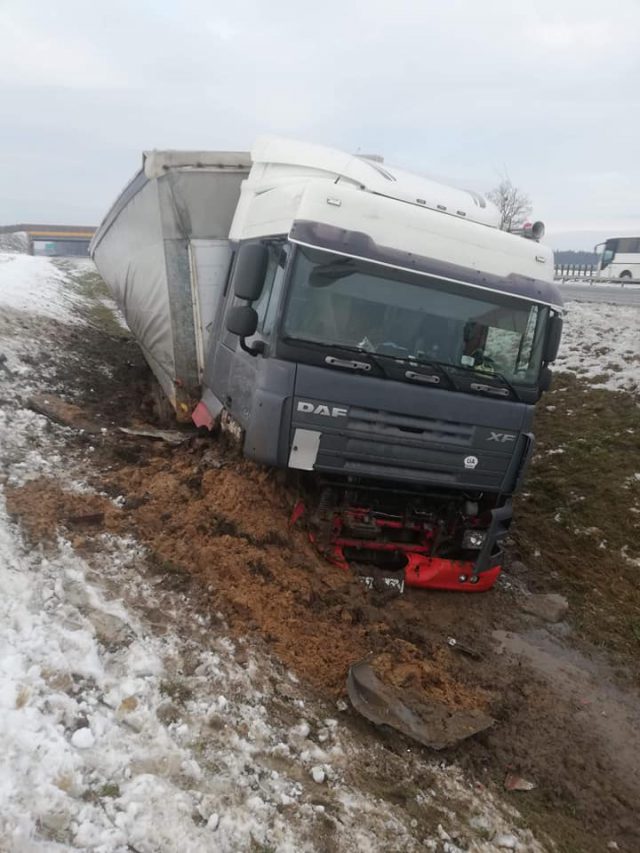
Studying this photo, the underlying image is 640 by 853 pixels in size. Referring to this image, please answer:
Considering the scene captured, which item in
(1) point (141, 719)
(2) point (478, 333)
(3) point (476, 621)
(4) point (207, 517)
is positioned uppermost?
(2) point (478, 333)

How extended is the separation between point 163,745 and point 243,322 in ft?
9.31

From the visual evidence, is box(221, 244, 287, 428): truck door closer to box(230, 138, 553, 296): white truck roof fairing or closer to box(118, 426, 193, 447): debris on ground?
box(230, 138, 553, 296): white truck roof fairing

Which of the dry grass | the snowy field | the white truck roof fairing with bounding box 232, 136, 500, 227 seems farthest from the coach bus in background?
the snowy field

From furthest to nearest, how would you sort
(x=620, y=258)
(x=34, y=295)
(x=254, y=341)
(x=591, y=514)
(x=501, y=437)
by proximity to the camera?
(x=620, y=258) < (x=34, y=295) < (x=591, y=514) < (x=501, y=437) < (x=254, y=341)

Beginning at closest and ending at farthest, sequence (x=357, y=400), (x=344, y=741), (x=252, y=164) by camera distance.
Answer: (x=344, y=741), (x=357, y=400), (x=252, y=164)

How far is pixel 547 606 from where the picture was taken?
547cm

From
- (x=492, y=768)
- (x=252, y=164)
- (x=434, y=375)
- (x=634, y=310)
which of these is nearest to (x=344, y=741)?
(x=492, y=768)

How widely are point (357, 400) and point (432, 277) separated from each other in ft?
3.47

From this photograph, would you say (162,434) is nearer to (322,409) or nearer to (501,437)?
(322,409)

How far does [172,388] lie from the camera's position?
6.81 metres

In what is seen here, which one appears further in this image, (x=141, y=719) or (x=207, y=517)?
(x=207, y=517)

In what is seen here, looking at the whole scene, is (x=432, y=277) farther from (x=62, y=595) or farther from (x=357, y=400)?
(x=62, y=595)

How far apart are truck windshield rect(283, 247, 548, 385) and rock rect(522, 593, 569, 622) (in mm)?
2021

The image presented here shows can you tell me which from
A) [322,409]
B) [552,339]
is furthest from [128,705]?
[552,339]
